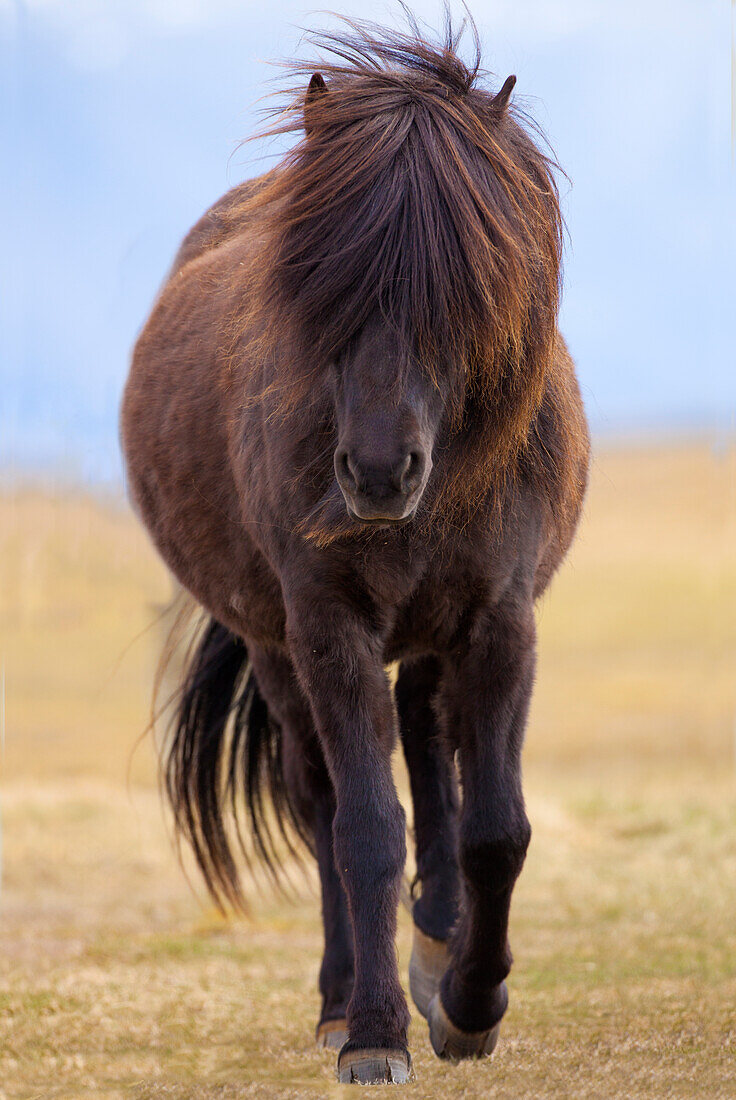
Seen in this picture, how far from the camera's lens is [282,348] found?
302 centimetres

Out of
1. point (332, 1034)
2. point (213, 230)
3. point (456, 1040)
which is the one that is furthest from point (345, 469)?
point (213, 230)

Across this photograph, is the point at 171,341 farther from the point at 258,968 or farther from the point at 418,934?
the point at 258,968

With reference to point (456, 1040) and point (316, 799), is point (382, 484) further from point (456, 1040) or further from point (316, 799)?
point (316, 799)

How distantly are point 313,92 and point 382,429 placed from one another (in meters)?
1.06

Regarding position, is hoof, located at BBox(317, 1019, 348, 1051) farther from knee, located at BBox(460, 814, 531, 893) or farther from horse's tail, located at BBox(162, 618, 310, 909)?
horse's tail, located at BBox(162, 618, 310, 909)

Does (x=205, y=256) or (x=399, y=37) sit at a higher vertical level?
(x=399, y=37)

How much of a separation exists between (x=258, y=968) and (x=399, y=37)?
152 inches

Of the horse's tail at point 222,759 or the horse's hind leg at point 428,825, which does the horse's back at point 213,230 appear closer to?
the horse's tail at point 222,759

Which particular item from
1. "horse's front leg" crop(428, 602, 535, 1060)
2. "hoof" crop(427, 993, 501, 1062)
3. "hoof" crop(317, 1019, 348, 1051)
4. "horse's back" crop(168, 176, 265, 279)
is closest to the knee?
"horse's front leg" crop(428, 602, 535, 1060)

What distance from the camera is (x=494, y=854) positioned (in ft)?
10.7

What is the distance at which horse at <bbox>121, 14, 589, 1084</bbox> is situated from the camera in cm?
278

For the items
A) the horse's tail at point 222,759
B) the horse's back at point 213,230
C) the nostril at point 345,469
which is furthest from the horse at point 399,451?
the horse's tail at point 222,759

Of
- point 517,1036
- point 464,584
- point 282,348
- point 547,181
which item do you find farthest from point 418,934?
point 547,181

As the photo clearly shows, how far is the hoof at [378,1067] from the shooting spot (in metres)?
2.89
